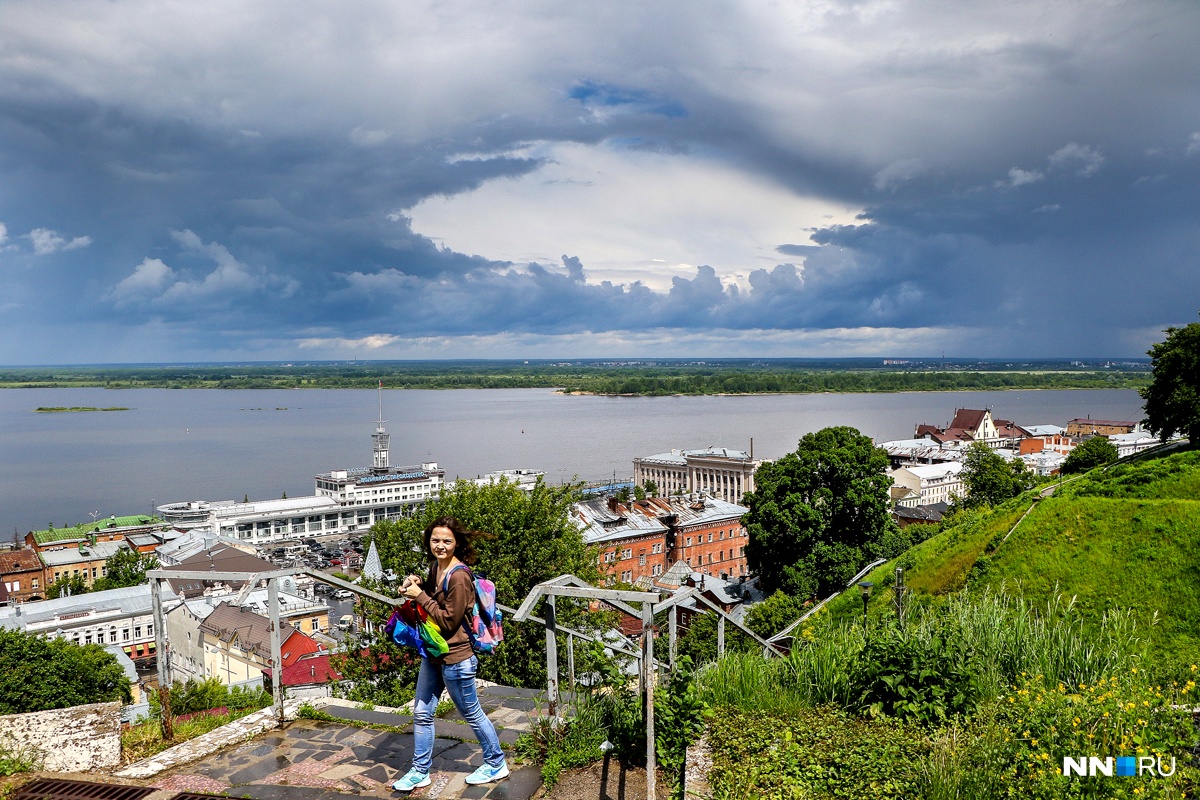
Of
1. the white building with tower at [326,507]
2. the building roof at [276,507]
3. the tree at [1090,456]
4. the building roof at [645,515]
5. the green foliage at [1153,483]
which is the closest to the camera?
the green foliage at [1153,483]

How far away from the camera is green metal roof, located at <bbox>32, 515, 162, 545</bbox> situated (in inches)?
1897

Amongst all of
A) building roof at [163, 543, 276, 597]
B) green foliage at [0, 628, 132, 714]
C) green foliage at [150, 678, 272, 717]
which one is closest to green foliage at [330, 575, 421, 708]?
green foliage at [150, 678, 272, 717]

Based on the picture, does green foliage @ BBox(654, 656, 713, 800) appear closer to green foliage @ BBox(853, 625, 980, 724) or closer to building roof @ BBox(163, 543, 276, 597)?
green foliage @ BBox(853, 625, 980, 724)

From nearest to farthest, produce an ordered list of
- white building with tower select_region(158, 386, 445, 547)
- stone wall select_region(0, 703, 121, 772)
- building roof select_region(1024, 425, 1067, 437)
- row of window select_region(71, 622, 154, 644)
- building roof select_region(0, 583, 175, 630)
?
stone wall select_region(0, 703, 121, 772) → row of window select_region(71, 622, 154, 644) → building roof select_region(0, 583, 175, 630) → white building with tower select_region(158, 386, 445, 547) → building roof select_region(1024, 425, 1067, 437)

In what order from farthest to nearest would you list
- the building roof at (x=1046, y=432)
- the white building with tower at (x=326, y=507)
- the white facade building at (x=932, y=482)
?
the building roof at (x=1046, y=432)
the white facade building at (x=932, y=482)
the white building with tower at (x=326, y=507)

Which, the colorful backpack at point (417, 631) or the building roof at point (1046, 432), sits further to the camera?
the building roof at point (1046, 432)

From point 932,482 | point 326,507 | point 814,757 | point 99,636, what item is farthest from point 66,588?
point 932,482

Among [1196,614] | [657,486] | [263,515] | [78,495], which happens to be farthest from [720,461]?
[78,495]

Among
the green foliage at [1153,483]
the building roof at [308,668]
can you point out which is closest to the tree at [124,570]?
the building roof at [308,668]

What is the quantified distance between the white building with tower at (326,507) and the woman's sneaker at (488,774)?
49049 mm

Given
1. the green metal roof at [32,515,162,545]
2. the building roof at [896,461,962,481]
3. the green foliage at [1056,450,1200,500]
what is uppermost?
the green foliage at [1056,450,1200,500]

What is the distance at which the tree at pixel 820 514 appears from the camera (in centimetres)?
2439

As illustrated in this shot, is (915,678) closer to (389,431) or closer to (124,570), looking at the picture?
(124,570)

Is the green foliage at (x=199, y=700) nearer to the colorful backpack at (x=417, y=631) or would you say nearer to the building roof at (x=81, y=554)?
the colorful backpack at (x=417, y=631)
